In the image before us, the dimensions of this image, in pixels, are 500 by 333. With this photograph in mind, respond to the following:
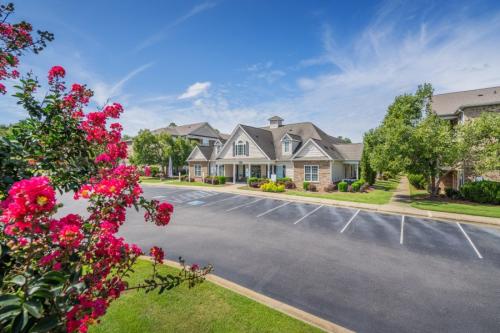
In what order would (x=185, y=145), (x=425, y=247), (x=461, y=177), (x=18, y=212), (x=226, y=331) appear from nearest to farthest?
1. (x=18, y=212)
2. (x=226, y=331)
3. (x=425, y=247)
4. (x=461, y=177)
5. (x=185, y=145)

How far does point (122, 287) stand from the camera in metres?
2.76

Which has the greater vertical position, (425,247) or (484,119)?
(484,119)

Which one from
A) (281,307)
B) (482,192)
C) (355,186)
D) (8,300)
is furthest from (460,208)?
(8,300)

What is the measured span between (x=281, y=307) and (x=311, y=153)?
2301 centimetres

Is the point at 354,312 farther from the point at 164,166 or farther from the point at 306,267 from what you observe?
the point at 164,166

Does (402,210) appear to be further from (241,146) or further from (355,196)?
(241,146)

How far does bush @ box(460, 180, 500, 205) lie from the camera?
17.4m

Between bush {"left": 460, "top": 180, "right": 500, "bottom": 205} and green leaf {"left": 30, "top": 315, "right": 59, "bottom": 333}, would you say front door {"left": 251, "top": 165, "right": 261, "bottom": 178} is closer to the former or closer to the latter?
bush {"left": 460, "top": 180, "right": 500, "bottom": 205}

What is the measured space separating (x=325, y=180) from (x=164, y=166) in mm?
31502

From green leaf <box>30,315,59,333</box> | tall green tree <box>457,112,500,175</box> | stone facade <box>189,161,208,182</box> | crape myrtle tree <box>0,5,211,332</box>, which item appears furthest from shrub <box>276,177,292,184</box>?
green leaf <box>30,315,59,333</box>

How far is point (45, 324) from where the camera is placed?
1834mm

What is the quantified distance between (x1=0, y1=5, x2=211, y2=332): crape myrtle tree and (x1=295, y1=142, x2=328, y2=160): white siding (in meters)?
24.2

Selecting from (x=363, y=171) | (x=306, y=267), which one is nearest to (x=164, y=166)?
(x=363, y=171)

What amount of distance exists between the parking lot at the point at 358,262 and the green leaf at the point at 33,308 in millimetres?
5122
